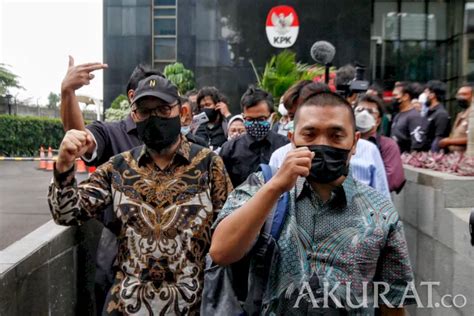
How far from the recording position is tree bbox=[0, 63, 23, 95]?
3.91 metres

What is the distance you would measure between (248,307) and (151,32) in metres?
24.9

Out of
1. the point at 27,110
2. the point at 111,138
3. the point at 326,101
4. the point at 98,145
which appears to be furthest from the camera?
the point at 27,110

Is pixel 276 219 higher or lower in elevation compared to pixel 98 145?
lower

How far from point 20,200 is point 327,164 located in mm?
7060

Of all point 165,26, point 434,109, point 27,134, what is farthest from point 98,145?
point 165,26

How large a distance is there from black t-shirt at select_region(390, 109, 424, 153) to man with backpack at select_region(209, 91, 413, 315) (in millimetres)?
5603

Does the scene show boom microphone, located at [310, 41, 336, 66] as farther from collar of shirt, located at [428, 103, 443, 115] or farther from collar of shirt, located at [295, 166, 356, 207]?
collar of shirt, located at [295, 166, 356, 207]

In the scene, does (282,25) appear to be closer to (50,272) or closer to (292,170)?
(50,272)

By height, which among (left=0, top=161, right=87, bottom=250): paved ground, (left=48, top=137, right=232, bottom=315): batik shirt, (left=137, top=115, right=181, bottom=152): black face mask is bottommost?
(left=0, top=161, right=87, bottom=250): paved ground

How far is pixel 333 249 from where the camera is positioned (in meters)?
2.18

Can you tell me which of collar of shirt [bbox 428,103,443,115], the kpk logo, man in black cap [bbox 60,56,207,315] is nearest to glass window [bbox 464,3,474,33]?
the kpk logo

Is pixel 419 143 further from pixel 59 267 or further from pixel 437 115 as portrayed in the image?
pixel 59 267

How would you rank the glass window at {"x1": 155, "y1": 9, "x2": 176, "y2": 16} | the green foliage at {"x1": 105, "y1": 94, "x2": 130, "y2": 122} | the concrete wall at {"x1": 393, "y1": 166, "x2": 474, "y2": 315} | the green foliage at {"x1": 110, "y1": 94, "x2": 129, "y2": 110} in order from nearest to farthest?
the concrete wall at {"x1": 393, "y1": 166, "x2": 474, "y2": 315}, the green foliage at {"x1": 105, "y1": 94, "x2": 130, "y2": 122}, the green foliage at {"x1": 110, "y1": 94, "x2": 129, "y2": 110}, the glass window at {"x1": 155, "y1": 9, "x2": 176, "y2": 16}

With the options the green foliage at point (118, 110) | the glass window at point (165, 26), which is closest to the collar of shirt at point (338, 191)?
the green foliage at point (118, 110)
